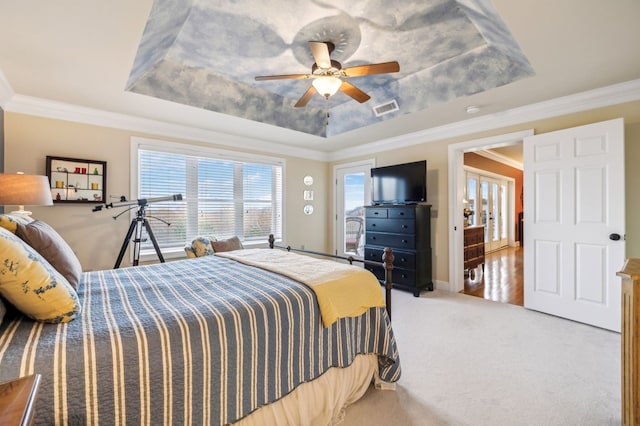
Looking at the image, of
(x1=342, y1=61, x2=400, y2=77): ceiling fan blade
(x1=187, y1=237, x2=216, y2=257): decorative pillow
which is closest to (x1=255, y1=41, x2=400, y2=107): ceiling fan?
(x1=342, y1=61, x2=400, y2=77): ceiling fan blade

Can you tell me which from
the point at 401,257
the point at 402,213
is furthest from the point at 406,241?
the point at 402,213

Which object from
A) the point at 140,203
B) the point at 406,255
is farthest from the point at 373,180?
the point at 140,203

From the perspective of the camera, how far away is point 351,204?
535 centimetres

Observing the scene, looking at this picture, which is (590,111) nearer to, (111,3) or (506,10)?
(506,10)

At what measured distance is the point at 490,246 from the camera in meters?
7.39

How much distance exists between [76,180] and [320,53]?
3079 mm

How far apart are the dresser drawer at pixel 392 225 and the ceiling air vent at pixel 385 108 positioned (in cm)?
150

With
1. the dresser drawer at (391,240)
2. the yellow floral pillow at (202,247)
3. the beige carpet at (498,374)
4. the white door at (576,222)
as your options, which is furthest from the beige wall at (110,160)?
the beige carpet at (498,374)

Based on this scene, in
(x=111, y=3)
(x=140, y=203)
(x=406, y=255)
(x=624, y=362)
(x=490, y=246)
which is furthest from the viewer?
(x=490, y=246)

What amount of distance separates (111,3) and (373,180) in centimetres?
369

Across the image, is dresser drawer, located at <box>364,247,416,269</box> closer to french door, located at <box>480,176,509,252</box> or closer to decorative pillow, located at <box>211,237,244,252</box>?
decorative pillow, located at <box>211,237,244,252</box>

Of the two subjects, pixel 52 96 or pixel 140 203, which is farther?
pixel 140 203

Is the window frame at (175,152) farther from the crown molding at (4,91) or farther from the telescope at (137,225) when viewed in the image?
the crown molding at (4,91)

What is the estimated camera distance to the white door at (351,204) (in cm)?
513
